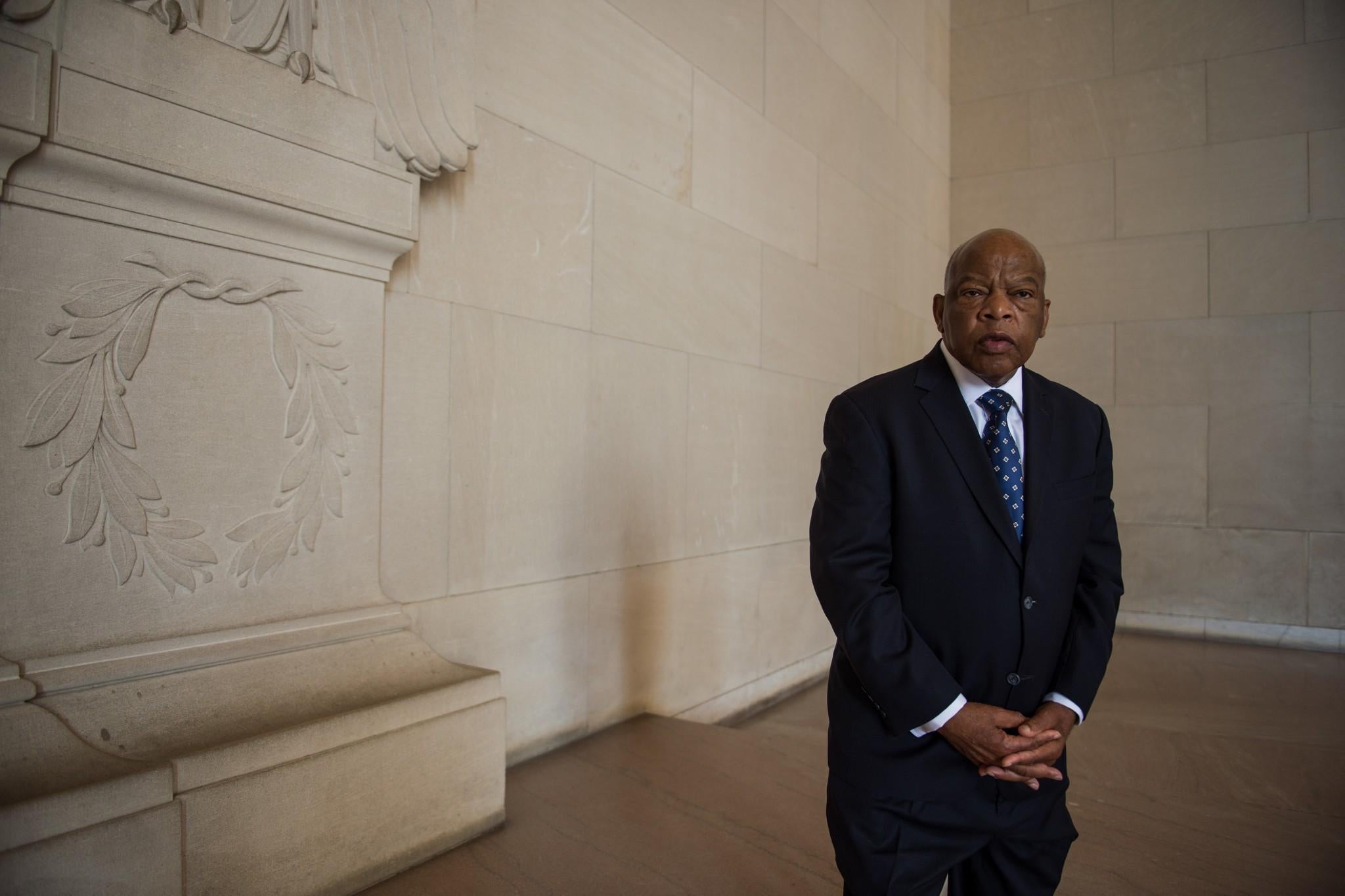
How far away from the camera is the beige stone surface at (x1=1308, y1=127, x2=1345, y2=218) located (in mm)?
6387

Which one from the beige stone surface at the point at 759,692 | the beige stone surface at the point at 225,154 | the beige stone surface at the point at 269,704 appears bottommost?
the beige stone surface at the point at 759,692

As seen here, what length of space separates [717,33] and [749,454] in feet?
7.25

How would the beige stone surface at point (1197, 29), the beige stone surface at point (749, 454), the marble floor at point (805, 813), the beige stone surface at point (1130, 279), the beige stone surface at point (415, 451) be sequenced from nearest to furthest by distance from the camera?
the marble floor at point (805, 813), the beige stone surface at point (415, 451), the beige stone surface at point (749, 454), the beige stone surface at point (1197, 29), the beige stone surface at point (1130, 279)

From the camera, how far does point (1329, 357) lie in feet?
20.6

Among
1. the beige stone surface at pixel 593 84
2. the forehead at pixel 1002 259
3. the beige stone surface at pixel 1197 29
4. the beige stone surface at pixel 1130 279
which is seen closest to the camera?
the forehead at pixel 1002 259

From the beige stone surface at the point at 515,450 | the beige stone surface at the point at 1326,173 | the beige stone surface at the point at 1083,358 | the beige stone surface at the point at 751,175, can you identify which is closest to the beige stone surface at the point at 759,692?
the beige stone surface at the point at 515,450

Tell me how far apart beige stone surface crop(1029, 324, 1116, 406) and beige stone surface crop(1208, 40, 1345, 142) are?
5.73 ft

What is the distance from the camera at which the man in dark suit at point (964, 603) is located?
152 cm

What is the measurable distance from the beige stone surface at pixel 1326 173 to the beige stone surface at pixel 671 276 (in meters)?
4.75

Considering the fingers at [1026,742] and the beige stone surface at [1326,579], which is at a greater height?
the fingers at [1026,742]

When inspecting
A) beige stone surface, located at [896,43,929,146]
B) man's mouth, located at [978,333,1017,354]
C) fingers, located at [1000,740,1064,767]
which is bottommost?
fingers, located at [1000,740,1064,767]

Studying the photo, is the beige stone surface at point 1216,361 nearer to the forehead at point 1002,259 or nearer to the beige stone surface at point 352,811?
the forehead at point 1002,259

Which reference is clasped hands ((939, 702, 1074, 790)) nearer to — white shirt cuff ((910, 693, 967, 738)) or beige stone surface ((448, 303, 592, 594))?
white shirt cuff ((910, 693, 967, 738))

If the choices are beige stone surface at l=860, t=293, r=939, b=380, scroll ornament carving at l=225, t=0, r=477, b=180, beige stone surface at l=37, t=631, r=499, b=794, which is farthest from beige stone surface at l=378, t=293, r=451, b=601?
beige stone surface at l=860, t=293, r=939, b=380
